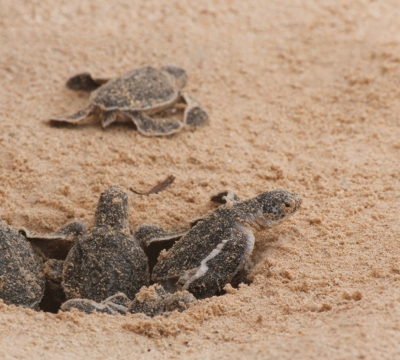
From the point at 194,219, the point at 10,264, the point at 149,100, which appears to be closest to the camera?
the point at 10,264

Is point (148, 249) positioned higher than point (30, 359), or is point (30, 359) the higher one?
point (30, 359)

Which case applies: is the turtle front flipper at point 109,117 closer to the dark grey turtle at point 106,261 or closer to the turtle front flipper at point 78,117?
the turtle front flipper at point 78,117

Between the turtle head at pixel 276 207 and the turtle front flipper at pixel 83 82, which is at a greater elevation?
the turtle head at pixel 276 207

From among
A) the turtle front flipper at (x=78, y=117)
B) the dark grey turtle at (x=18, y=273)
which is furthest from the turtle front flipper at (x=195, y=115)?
the dark grey turtle at (x=18, y=273)

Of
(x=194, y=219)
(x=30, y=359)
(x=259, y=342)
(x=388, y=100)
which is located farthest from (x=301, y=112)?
(x=30, y=359)

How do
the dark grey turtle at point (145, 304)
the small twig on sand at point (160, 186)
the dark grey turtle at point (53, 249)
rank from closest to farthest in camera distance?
the dark grey turtle at point (145, 304), the dark grey turtle at point (53, 249), the small twig on sand at point (160, 186)

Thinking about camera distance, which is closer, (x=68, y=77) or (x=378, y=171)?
(x=378, y=171)

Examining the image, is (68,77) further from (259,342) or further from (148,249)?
(259,342)
